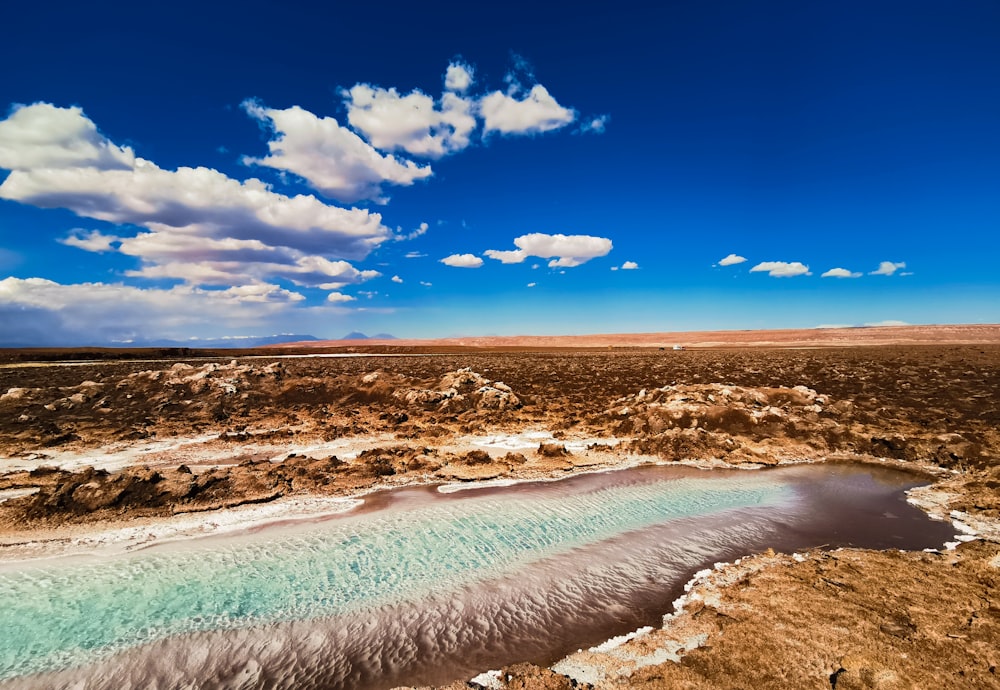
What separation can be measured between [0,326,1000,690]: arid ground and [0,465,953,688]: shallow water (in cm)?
93

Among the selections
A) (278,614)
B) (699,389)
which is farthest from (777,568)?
(699,389)

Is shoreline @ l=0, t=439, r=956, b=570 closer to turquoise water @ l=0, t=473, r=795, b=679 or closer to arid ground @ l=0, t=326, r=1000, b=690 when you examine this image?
arid ground @ l=0, t=326, r=1000, b=690

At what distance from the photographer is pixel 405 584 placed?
337 inches

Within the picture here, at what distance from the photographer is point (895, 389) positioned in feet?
86.7

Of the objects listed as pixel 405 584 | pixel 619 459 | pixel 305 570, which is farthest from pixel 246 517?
pixel 619 459

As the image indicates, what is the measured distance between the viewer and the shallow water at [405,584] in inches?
257

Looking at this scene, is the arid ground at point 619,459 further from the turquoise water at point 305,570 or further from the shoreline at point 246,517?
the turquoise water at point 305,570

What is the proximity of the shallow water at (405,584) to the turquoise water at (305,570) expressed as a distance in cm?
4

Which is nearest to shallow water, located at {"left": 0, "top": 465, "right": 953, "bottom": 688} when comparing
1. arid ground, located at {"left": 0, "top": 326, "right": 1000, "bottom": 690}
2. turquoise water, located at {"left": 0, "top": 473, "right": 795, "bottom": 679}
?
turquoise water, located at {"left": 0, "top": 473, "right": 795, "bottom": 679}

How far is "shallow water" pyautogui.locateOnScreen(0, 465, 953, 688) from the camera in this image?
6531 millimetres

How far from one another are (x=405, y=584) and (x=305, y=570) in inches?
86.3

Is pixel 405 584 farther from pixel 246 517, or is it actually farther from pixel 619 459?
pixel 619 459

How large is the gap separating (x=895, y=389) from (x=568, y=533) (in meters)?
27.4

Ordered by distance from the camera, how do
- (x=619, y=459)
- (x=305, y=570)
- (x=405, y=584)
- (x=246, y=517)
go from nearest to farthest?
(x=405, y=584)
(x=305, y=570)
(x=246, y=517)
(x=619, y=459)
